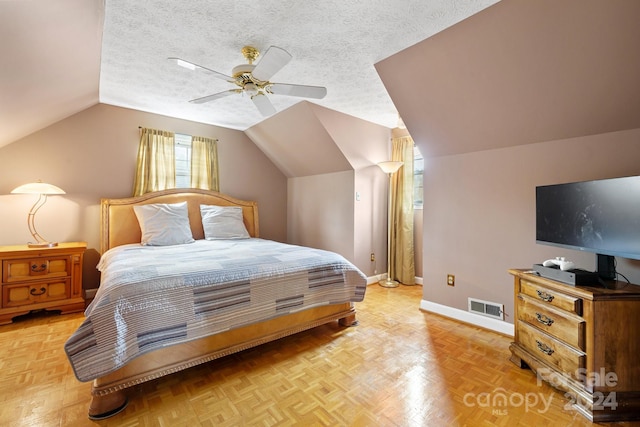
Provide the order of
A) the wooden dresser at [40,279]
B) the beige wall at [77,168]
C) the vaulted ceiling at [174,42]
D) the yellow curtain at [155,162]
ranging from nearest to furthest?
1. the vaulted ceiling at [174,42]
2. the wooden dresser at [40,279]
3. the beige wall at [77,168]
4. the yellow curtain at [155,162]

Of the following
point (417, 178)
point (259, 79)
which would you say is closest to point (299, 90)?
point (259, 79)

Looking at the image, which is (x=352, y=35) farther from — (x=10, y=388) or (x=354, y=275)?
(x=10, y=388)

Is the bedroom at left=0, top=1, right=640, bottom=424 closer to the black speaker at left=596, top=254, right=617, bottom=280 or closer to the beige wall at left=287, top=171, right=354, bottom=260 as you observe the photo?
the beige wall at left=287, top=171, right=354, bottom=260

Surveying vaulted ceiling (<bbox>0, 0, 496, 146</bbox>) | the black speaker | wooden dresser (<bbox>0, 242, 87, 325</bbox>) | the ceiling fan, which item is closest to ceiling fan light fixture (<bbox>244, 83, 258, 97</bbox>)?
the ceiling fan

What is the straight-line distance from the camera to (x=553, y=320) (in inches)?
69.8

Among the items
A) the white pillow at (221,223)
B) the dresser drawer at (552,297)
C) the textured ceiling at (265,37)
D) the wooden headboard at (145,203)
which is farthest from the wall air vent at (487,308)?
the wooden headboard at (145,203)

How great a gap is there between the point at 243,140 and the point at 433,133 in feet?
10.2

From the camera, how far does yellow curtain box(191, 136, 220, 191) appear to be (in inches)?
165

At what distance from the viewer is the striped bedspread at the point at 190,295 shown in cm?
153

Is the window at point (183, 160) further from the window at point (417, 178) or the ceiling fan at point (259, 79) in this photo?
the window at point (417, 178)

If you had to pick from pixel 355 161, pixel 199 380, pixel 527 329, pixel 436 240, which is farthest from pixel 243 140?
pixel 527 329

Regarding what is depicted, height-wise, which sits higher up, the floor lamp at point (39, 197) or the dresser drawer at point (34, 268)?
the floor lamp at point (39, 197)

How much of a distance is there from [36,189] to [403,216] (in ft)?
14.5

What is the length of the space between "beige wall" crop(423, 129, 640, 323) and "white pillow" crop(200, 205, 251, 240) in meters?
2.54
